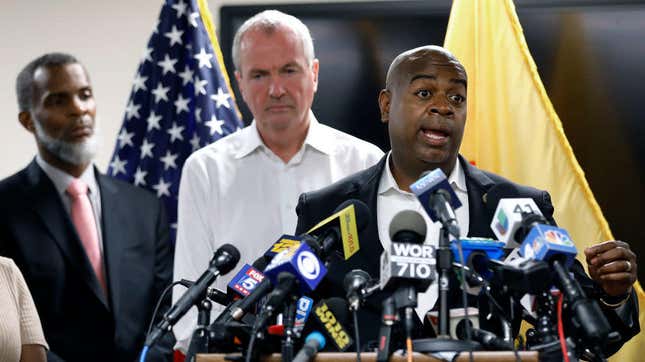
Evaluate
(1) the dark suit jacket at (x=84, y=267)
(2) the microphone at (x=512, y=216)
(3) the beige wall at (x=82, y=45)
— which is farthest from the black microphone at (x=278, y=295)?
(3) the beige wall at (x=82, y=45)

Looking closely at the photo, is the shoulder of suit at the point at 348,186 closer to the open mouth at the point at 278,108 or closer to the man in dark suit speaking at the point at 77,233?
the open mouth at the point at 278,108

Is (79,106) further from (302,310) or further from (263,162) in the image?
(302,310)

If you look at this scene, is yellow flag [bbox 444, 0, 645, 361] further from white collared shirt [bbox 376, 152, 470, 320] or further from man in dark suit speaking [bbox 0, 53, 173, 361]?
man in dark suit speaking [bbox 0, 53, 173, 361]

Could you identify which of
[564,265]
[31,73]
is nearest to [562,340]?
[564,265]

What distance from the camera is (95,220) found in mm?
3977

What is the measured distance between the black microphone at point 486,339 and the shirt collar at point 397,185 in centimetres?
80

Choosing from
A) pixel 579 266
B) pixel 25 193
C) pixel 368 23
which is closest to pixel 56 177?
pixel 25 193

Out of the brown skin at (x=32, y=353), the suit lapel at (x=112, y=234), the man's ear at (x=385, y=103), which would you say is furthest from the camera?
the suit lapel at (x=112, y=234)

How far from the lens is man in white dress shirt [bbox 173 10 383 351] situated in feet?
11.7

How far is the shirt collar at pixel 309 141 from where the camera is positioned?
12.2ft

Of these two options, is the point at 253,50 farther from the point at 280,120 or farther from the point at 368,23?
the point at 368,23

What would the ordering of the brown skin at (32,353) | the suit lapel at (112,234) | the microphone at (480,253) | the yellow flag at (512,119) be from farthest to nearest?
1. the yellow flag at (512,119)
2. the suit lapel at (112,234)
3. the brown skin at (32,353)
4. the microphone at (480,253)

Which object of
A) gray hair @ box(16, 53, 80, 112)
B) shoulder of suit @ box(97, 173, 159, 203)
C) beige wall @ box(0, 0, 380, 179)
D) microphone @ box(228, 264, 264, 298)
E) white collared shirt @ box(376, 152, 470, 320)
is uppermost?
beige wall @ box(0, 0, 380, 179)

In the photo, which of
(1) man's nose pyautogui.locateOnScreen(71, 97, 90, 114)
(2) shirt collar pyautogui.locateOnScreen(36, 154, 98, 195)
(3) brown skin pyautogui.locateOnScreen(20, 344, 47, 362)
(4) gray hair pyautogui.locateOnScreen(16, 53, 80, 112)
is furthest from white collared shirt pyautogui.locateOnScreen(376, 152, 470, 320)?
(4) gray hair pyautogui.locateOnScreen(16, 53, 80, 112)
